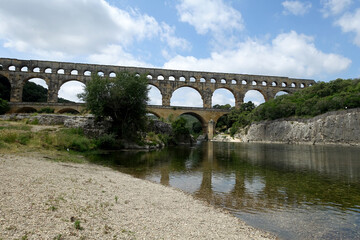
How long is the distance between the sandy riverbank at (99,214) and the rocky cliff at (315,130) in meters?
27.5

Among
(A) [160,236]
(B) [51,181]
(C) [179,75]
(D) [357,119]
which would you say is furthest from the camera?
(C) [179,75]

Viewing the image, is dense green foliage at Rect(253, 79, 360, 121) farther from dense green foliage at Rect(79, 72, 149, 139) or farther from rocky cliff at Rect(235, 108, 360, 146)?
dense green foliage at Rect(79, 72, 149, 139)

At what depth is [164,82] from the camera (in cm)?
4434

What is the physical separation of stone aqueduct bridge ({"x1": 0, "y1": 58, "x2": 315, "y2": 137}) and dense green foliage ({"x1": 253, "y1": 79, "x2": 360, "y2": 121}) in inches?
281

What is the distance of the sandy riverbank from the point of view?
265 cm

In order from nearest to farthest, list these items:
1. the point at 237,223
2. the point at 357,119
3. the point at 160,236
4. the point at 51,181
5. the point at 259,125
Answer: the point at 160,236, the point at 237,223, the point at 51,181, the point at 357,119, the point at 259,125

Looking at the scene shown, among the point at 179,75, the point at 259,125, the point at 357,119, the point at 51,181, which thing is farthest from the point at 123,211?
the point at 179,75

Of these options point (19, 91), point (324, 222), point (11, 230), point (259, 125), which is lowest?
point (324, 222)

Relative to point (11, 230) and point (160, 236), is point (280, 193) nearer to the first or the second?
point (160, 236)

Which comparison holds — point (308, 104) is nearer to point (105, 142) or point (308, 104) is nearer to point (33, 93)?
point (105, 142)

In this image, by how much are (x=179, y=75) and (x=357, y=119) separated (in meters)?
28.4

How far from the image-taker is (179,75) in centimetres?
4547

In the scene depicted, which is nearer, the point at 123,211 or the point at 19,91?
the point at 123,211

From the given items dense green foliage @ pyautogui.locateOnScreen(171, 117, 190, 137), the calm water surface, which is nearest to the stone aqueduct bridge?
dense green foliage @ pyautogui.locateOnScreen(171, 117, 190, 137)
